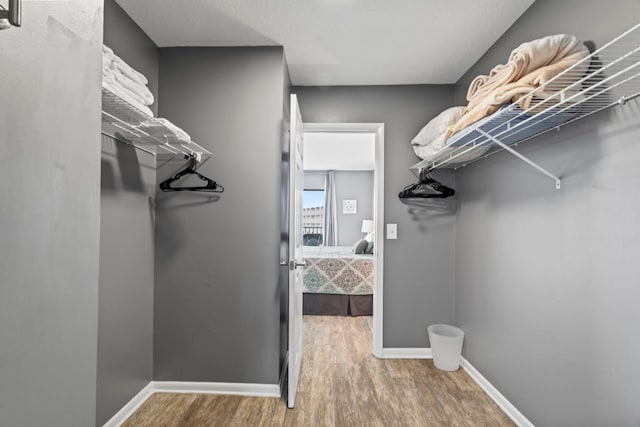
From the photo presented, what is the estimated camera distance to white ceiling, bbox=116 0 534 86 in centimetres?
182

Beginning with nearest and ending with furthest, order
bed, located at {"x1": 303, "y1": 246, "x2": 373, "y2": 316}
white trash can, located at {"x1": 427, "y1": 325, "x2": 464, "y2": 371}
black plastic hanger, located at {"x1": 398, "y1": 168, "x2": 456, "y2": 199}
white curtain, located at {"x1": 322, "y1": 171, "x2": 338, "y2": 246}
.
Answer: white trash can, located at {"x1": 427, "y1": 325, "x2": 464, "y2": 371} → black plastic hanger, located at {"x1": 398, "y1": 168, "x2": 456, "y2": 199} → bed, located at {"x1": 303, "y1": 246, "x2": 373, "y2": 316} → white curtain, located at {"x1": 322, "y1": 171, "x2": 338, "y2": 246}

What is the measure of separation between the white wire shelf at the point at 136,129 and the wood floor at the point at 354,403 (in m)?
1.67

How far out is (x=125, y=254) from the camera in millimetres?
1917

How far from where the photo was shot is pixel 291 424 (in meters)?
1.88

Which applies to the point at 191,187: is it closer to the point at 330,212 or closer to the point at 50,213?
the point at 50,213

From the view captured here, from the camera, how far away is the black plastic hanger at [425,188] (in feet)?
8.72

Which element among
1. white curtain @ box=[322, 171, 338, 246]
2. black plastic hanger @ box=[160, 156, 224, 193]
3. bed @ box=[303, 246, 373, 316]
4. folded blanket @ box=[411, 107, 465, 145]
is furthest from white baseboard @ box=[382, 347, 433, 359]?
white curtain @ box=[322, 171, 338, 246]

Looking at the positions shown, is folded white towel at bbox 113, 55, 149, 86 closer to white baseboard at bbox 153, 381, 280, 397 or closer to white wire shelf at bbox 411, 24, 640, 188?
white wire shelf at bbox 411, 24, 640, 188

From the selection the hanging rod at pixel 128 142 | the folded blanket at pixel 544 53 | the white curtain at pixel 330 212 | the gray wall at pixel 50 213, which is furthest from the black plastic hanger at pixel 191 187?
Result: the white curtain at pixel 330 212

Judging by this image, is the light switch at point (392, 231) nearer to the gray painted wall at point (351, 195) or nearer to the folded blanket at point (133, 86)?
the folded blanket at point (133, 86)

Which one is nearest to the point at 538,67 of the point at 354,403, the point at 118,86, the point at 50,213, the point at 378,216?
the point at 378,216

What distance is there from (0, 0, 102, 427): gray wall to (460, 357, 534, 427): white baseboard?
2.18 meters

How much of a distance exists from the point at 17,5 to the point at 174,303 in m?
2.11

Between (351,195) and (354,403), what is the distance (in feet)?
19.9
